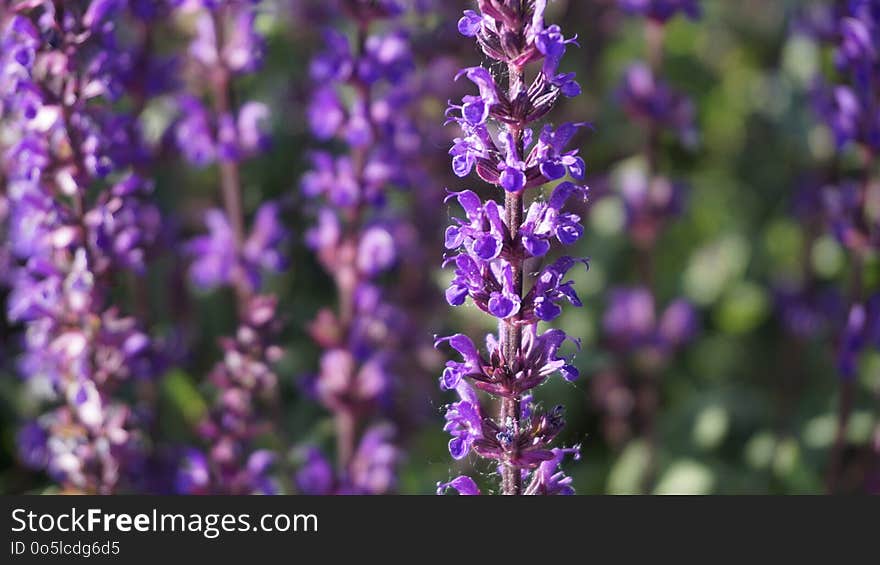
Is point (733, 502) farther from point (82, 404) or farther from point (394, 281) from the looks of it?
point (394, 281)

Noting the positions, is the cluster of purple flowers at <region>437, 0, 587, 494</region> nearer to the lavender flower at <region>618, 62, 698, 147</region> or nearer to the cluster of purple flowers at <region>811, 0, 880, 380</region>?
the cluster of purple flowers at <region>811, 0, 880, 380</region>

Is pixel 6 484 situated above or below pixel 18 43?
below

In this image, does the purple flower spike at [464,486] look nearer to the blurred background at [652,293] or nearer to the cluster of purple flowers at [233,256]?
the cluster of purple flowers at [233,256]

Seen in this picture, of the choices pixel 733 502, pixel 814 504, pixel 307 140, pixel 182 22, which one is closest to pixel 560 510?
pixel 733 502

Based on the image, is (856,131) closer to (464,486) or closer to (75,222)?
(464,486)

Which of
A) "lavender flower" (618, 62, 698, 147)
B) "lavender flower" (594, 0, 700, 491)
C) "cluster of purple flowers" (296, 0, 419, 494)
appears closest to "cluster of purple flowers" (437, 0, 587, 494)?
"cluster of purple flowers" (296, 0, 419, 494)

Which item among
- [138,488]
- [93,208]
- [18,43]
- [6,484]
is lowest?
[138,488]

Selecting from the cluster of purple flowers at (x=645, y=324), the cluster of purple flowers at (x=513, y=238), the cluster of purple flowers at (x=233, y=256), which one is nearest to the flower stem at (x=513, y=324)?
the cluster of purple flowers at (x=513, y=238)
